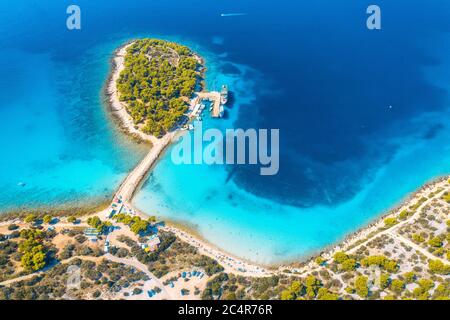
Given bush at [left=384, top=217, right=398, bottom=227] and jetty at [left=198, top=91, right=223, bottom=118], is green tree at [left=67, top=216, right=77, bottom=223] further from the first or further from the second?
bush at [left=384, top=217, right=398, bottom=227]

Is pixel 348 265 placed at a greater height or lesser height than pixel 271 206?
lesser

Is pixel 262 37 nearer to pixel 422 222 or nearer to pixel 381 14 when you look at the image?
pixel 381 14

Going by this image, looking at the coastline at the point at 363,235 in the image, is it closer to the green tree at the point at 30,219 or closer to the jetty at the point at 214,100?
the jetty at the point at 214,100

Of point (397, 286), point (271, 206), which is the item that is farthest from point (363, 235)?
point (271, 206)

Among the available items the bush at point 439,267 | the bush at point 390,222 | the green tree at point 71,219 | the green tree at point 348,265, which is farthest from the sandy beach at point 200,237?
the bush at point 439,267

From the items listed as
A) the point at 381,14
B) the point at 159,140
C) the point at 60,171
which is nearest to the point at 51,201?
the point at 60,171

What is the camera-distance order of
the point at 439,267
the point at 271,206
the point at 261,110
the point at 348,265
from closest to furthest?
the point at 439,267
the point at 348,265
the point at 271,206
the point at 261,110

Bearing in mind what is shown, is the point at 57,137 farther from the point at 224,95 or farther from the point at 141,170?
the point at 224,95
